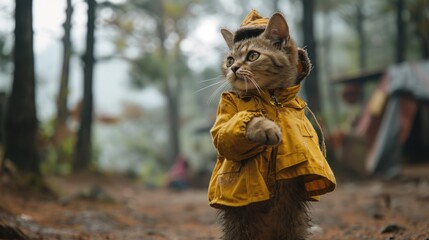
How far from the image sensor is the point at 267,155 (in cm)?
352

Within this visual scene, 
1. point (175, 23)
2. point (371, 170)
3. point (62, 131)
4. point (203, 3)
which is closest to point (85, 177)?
point (62, 131)

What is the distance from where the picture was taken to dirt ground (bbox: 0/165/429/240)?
5652 mm

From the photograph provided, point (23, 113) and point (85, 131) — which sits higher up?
point (23, 113)

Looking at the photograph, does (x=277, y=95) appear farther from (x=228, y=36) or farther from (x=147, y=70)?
(x=147, y=70)

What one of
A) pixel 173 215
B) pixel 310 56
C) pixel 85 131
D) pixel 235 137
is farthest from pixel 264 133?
pixel 85 131

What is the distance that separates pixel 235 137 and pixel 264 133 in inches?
8.4

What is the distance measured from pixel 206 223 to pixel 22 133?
355cm

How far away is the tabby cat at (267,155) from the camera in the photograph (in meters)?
3.43

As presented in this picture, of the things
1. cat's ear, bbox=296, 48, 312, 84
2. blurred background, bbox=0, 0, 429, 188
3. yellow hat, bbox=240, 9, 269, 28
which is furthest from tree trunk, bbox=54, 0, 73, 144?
cat's ear, bbox=296, 48, 312, 84

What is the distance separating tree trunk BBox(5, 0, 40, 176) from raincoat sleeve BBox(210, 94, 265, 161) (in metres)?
5.18

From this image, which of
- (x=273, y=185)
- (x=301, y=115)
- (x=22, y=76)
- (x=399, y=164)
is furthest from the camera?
(x=399, y=164)

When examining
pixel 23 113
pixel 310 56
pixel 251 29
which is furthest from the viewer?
pixel 310 56

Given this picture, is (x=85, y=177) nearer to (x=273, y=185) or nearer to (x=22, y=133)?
(x=22, y=133)

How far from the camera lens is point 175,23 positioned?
25484 millimetres
